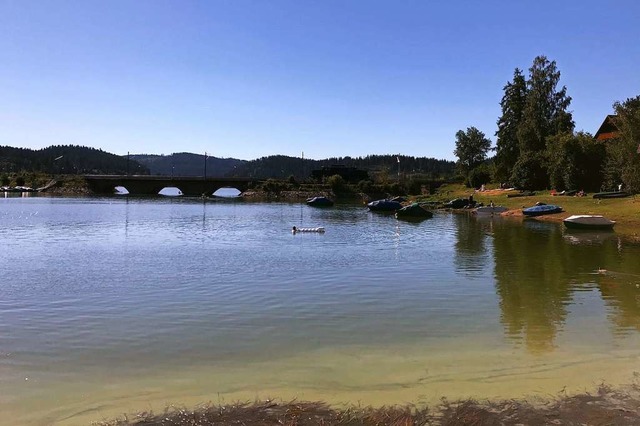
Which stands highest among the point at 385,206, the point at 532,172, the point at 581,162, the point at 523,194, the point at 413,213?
the point at 581,162

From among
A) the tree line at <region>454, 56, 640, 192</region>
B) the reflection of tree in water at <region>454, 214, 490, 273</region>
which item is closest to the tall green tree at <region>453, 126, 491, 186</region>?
the tree line at <region>454, 56, 640, 192</region>

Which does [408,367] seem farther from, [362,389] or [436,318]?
[436,318]

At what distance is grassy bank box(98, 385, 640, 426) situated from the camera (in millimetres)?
9891

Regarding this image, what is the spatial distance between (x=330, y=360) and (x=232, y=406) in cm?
401

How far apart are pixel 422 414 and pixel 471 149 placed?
161 metres

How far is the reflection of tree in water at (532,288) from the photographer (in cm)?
1755

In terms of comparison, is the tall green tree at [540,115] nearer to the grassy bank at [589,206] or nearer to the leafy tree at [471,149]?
the grassy bank at [589,206]

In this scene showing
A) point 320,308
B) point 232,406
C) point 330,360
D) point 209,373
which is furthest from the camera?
point 320,308

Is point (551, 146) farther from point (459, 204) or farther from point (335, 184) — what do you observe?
point (335, 184)

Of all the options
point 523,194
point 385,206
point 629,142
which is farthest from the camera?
point 385,206

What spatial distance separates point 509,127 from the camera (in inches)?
4946

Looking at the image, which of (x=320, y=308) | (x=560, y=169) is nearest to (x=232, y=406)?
(x=320, y=308)

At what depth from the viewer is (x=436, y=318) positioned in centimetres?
1928

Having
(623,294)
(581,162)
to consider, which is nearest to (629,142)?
(581,162)
